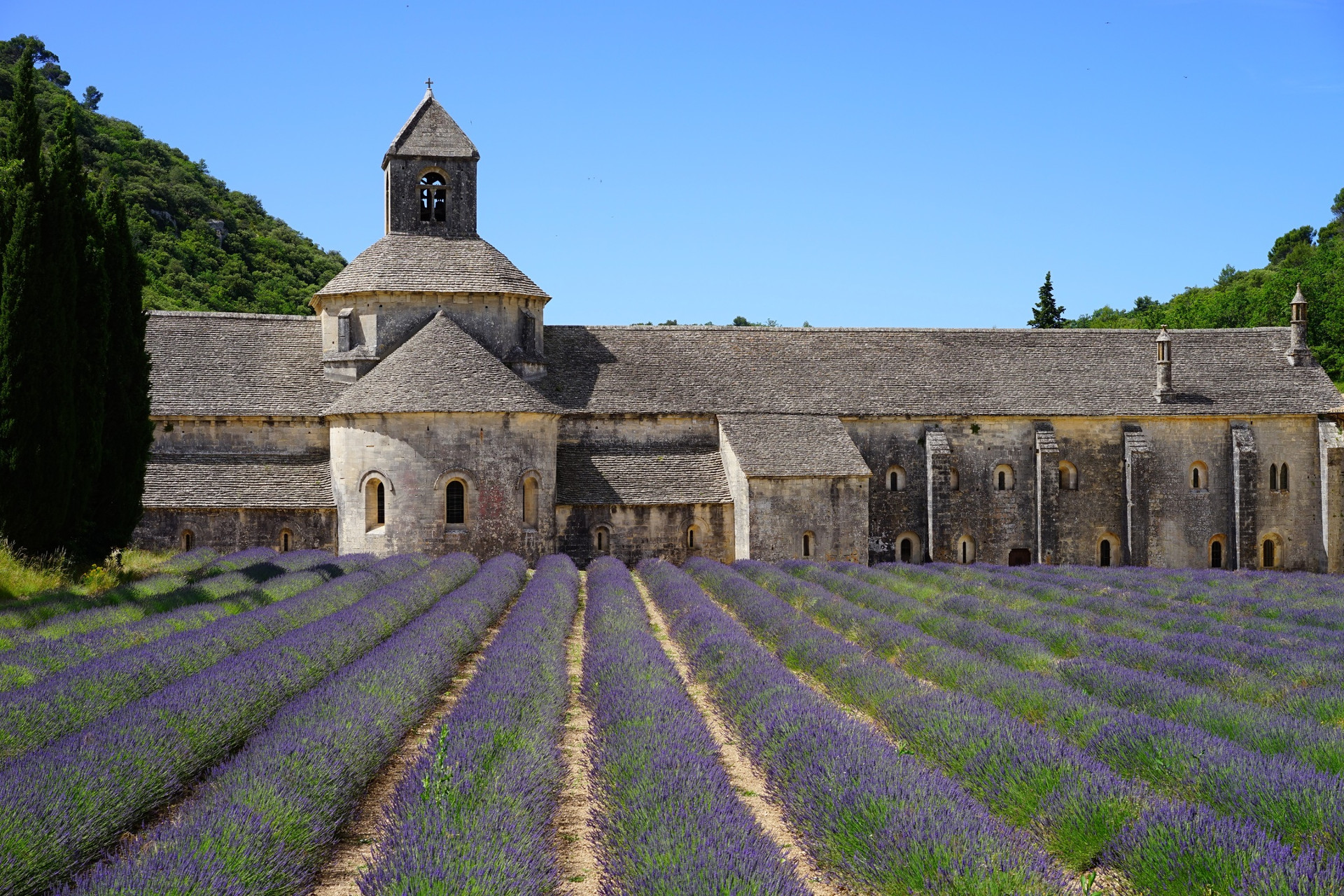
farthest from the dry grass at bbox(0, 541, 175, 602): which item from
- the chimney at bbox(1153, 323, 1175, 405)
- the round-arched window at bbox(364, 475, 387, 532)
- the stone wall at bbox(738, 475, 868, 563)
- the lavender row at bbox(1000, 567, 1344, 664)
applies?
the chimney at bbox(1153, 323, 1175, 405)

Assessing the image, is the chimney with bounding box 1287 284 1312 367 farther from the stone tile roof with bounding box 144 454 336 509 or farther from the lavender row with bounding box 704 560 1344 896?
the stone tile roof with bounding box 144 454 336 509

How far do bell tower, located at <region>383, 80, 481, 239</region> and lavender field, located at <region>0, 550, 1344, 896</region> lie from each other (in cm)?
1953

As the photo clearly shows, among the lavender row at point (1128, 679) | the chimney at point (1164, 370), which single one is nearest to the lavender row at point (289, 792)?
the lavender row at point (1128, 679)

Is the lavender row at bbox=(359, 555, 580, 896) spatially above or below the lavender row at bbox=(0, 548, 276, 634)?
below

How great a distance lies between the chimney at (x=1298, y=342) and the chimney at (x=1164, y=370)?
502 cm

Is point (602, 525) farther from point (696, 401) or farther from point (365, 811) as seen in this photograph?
point (365, 811)

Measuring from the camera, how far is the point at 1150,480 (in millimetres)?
33781

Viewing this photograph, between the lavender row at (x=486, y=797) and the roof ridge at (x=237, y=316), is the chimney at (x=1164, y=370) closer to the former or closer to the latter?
the roof ridge at (x=237, y=316)

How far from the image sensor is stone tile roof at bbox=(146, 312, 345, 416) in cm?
3036

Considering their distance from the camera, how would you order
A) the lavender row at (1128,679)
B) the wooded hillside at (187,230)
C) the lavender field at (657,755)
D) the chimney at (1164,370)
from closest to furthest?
the lavender field at (657,755) < the lavender row at (1128,679) < the chimney at (1164,370) < the wooded hillside at (187,230)

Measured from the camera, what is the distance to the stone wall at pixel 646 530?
29953 mm

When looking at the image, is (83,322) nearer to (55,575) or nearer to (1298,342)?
(55,575)

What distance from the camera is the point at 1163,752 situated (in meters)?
8.38

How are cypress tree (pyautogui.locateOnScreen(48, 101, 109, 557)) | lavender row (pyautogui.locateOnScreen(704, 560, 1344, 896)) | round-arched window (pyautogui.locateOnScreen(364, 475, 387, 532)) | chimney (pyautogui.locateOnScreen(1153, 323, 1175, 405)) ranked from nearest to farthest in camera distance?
lavender row (pyautogui.locateOnScreen(704, 560, 1344, 896)), cypress tree (pyautogui.locateOnScreen(48, 101, 109, 557)), round-arched window (pyautogui.locateOnScreen(364, 475, 387, 532)), chimney (pyautogui.locateOnScreen(1153, 323, 1175, 405))
